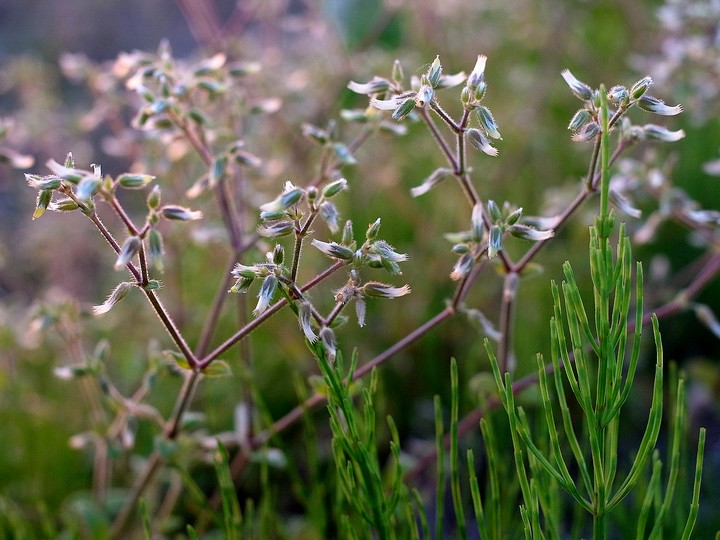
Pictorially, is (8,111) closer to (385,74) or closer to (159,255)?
(385,74)

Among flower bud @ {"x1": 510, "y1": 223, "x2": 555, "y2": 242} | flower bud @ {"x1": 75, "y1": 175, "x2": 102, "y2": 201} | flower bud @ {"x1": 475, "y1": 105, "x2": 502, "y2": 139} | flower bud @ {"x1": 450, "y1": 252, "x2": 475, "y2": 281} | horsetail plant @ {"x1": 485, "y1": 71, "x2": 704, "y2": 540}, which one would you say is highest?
flower bud @ {"x1": 75, "y1": 175, "x2": 102, "y2": 201}

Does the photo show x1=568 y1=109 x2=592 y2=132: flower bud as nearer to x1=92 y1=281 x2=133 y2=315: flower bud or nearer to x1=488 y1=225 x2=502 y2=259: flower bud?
x1=488 y1=225 x2=502 y2=259: flower bud

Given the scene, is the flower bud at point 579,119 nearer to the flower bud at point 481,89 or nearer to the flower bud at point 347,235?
the flower bud at point 481,89

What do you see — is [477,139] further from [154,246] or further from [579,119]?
[154,246]

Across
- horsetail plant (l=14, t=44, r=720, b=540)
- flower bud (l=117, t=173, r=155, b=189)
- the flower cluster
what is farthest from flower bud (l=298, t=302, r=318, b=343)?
the flower cluster

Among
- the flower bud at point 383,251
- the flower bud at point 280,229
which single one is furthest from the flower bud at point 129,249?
the flower bud at point 383,251

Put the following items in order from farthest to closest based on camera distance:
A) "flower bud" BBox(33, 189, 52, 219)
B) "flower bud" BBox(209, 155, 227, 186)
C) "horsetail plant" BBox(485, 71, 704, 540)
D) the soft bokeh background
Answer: the soft bokeh background, "flower bud" BBox(209, 155, 227, 186), "flower bud" BBox(33, 189, 52, 219), "horsetail plant" BBox(485, 71, 704, 540)

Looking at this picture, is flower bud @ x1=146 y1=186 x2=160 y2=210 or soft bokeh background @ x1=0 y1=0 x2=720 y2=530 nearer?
flower bud @ x1=146 y1=186 x2=160 y2=210

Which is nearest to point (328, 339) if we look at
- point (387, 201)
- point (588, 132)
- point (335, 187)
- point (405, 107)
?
point (335, 187)

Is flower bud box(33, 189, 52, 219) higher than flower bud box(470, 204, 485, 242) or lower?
higher
